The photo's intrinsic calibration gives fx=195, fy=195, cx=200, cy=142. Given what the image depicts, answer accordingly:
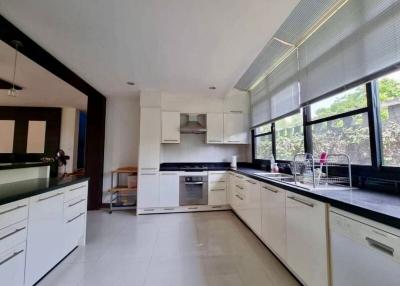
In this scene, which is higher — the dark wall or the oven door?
the dark wall

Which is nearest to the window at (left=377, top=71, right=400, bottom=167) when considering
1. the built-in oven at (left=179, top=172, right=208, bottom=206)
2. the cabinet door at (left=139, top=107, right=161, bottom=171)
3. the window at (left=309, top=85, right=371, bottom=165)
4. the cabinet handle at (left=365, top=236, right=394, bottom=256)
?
the window at (left=309, top=85, right=371, bottom=165)

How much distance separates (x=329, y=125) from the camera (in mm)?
2270

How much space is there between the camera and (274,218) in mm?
2129

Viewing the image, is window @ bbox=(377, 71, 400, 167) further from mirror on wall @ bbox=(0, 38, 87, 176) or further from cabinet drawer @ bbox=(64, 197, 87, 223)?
mirror on wall @ bbox=(0, 38, 87, 176)

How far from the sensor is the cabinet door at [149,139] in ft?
12.9

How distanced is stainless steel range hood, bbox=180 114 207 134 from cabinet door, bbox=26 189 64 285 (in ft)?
8.59

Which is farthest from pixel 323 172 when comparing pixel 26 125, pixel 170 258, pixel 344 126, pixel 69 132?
pixel 26 125

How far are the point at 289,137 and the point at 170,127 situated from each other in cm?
234

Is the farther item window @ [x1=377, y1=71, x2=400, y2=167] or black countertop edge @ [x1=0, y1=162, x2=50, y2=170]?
black countertop edge @ [x1=0, y1=162, x2=50, y2=170]

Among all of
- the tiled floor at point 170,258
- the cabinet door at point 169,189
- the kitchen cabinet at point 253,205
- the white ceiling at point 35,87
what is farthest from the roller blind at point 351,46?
the white ceiling at point 35,87

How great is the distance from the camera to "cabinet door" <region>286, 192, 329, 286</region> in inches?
54.4

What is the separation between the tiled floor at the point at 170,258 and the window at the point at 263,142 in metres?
1.51

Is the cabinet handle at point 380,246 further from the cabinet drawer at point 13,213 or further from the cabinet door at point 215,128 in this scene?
the cabinet door at point 215,128

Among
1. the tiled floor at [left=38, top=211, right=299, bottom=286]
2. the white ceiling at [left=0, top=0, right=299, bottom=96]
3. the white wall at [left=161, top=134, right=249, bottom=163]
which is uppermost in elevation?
the white ceiling at [left=0, top=0, right=299, bottom=96]
